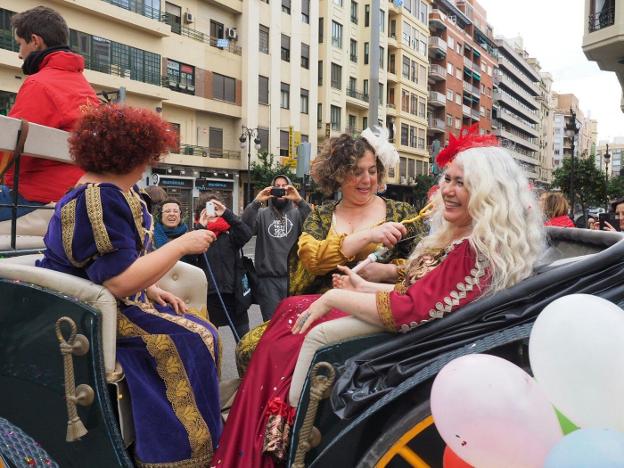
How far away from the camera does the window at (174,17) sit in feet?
90.7

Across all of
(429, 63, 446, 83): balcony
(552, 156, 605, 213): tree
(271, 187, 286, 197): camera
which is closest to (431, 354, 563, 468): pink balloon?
(271, 187, 286, 197): camera

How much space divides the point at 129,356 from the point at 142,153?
79 centimetres

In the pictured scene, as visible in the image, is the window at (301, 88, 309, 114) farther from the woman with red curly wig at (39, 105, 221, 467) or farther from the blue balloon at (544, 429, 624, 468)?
the blue balloon at (544, 429, 624, 468)

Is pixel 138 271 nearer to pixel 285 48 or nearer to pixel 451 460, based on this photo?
pixel 451 460

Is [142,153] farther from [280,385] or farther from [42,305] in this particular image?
[280,385]

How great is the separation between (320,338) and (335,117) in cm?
3690

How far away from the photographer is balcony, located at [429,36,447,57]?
53.3 meters

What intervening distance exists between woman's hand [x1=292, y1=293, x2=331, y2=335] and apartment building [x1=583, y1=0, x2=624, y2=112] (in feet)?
80.1

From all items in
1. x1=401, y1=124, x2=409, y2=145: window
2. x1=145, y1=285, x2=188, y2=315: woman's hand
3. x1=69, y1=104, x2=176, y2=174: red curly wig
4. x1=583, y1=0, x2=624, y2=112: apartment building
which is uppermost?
x1=583, y1=0, x2=624, y2=112: apartment building

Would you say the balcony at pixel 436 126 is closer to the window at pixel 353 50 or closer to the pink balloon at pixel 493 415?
the window at pixel 353 50

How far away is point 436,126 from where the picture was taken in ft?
180

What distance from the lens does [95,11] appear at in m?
23.5

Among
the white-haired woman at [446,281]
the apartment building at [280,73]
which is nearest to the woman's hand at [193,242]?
the white-haired woman at [446,281]

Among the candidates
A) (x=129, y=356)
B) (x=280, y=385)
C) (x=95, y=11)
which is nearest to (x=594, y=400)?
(x=280, y=385)
